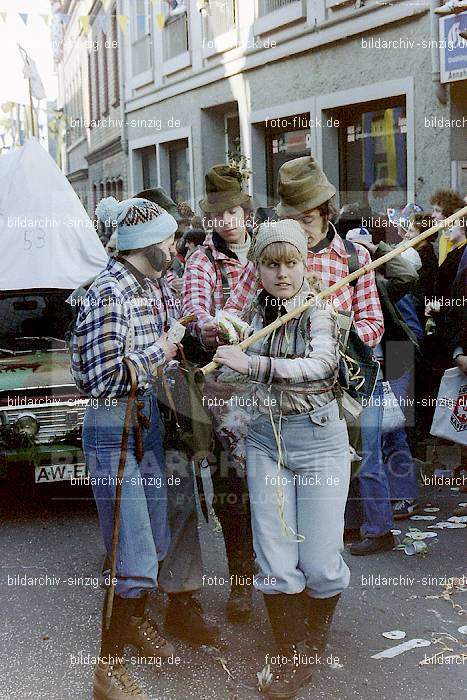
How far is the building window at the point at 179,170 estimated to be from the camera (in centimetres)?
1684

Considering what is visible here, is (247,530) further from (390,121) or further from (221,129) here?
(221,129)

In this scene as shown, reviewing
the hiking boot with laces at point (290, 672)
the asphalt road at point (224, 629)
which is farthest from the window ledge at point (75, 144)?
the hiking boot with laces at point (290, 672)

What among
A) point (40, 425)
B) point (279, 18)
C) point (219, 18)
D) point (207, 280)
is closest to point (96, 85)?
point (219, 18)

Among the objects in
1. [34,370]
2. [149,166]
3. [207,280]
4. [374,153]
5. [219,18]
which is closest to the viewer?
[207,280]

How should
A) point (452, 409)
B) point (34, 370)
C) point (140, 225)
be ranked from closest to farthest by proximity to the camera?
1. point (140, 225)
2. point (452, 409)
3. point (34, 370)

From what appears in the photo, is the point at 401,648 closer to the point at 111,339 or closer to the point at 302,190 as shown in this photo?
the point at 111,339

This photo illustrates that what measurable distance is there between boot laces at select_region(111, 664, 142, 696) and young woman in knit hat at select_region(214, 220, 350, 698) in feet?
1.66

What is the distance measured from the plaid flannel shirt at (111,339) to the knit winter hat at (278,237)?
477mm

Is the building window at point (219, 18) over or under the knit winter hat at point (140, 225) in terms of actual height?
over

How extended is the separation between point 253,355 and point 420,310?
3370mm

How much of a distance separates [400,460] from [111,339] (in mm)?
3031

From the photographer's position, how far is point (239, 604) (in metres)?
4.53

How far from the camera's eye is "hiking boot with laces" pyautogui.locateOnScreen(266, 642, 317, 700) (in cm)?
365

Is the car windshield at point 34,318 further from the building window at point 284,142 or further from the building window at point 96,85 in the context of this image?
the building window at point 96,85
